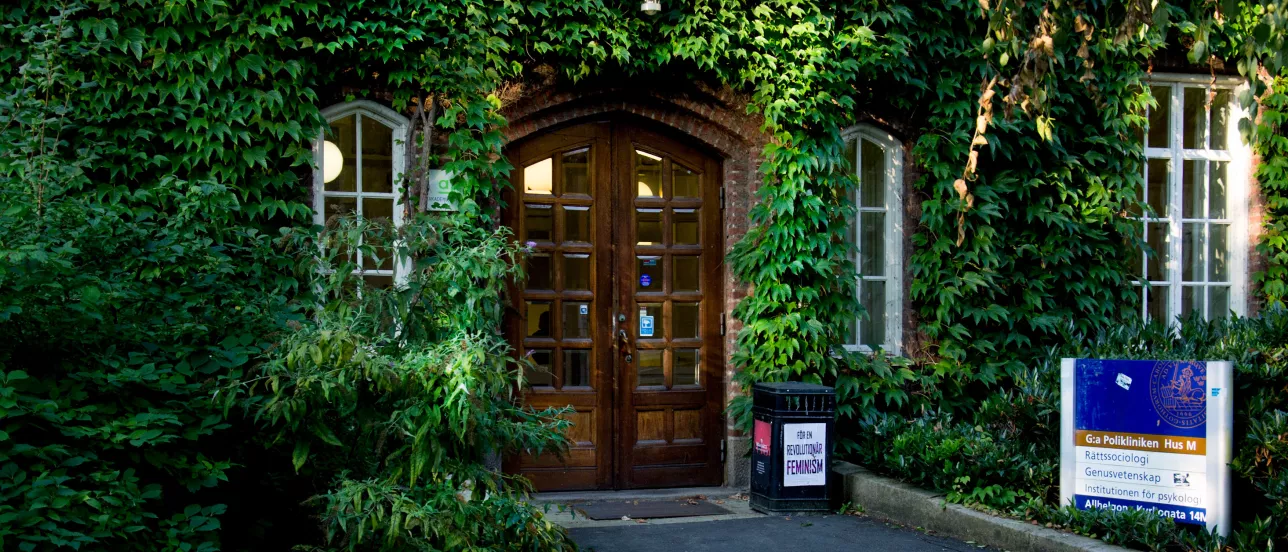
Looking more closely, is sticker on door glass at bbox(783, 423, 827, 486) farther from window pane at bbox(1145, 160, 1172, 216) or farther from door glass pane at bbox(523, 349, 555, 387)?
window pane at bbox(1145, 160, 1172, 216)

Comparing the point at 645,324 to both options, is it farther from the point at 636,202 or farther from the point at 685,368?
the point at 636,202

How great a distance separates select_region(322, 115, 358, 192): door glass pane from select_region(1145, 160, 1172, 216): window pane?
674cm

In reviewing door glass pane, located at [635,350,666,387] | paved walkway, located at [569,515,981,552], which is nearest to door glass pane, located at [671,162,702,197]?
door glass pane, located at [635,350,666,387]

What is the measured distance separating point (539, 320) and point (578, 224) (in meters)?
0.79

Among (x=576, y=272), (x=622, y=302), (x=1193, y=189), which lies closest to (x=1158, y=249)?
(x=1193, y=189)

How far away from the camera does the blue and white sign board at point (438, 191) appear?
24.7 feet

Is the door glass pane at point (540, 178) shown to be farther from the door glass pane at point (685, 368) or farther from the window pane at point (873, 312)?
the window pane at point (873, 312)

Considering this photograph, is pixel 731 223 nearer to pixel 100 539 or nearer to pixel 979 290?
pixel 979 290

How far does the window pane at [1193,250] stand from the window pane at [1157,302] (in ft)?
1.21

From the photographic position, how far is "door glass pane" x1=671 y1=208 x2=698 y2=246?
831 cm

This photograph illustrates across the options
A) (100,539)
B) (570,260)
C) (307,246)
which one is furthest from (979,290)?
(100,539)

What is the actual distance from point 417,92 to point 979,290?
4.66m

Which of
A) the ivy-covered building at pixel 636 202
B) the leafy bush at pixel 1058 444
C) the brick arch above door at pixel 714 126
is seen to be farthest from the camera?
the brick arch above door at pixel 714 126

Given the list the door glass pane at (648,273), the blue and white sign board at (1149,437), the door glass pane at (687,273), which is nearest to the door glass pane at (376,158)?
the door glass pane at (648,273)
